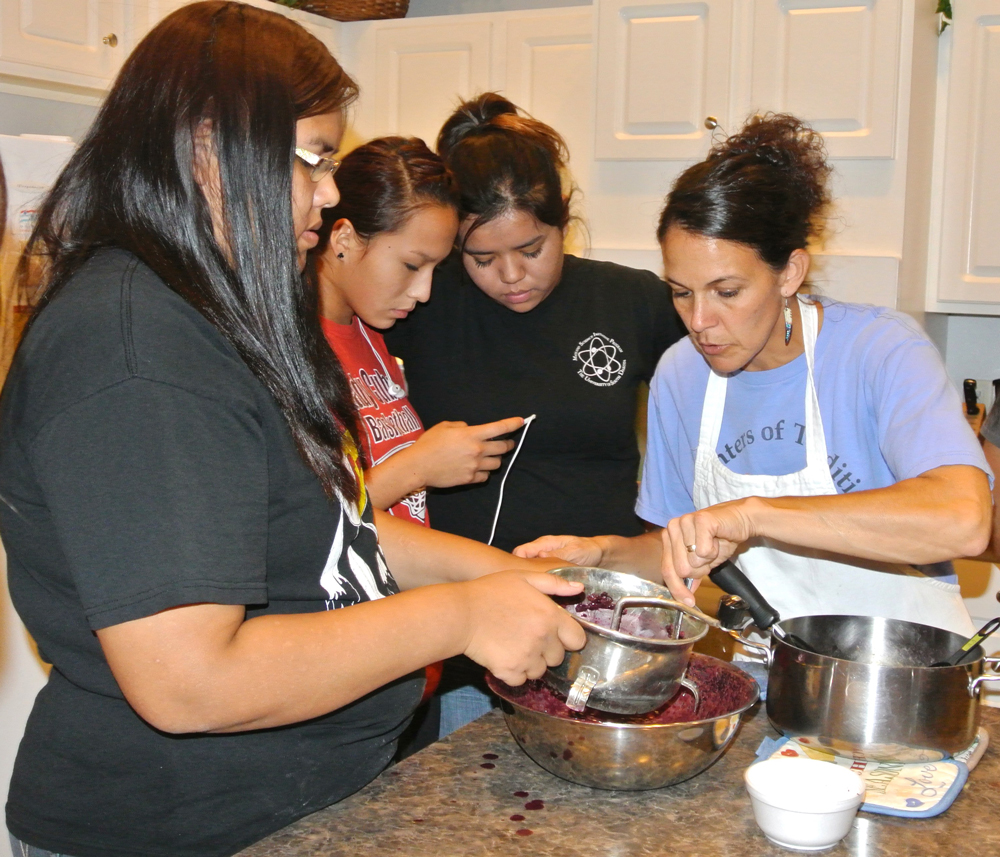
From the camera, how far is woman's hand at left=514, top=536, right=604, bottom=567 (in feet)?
4.83

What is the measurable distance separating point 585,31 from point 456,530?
1.71m

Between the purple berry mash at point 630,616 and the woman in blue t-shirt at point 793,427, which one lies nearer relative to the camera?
the purple berry mash at point 630,616

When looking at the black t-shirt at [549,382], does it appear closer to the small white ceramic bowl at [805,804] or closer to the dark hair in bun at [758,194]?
the dark hair in bun at [758,194]

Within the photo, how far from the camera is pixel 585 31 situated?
115 inches

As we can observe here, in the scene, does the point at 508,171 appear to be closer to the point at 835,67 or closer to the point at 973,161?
the point at 835,67

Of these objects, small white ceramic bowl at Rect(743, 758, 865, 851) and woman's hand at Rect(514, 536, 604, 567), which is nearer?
small white ceramic bowl at Rect(743, 758, 865, 851)

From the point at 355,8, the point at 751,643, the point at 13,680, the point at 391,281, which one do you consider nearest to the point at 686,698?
the point at 751,643

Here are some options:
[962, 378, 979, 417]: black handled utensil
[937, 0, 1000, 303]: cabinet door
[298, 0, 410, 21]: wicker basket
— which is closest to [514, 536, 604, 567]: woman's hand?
[937, 0, 1000, 303]: cabinet door

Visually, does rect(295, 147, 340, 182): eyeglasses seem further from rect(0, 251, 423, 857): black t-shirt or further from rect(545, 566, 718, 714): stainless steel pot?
rect(545, 566, 718, 714): stainless steel pot

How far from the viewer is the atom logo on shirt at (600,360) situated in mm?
1861

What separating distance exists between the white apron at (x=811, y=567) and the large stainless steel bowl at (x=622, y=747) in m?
0.54

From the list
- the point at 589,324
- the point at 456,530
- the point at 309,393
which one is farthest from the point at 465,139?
the point at 309,393

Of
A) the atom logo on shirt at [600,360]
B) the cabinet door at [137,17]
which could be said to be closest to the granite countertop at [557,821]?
the atom logo on shirt at [600,360]

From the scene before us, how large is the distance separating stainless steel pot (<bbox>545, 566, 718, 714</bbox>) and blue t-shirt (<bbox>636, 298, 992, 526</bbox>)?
1.61 feet
